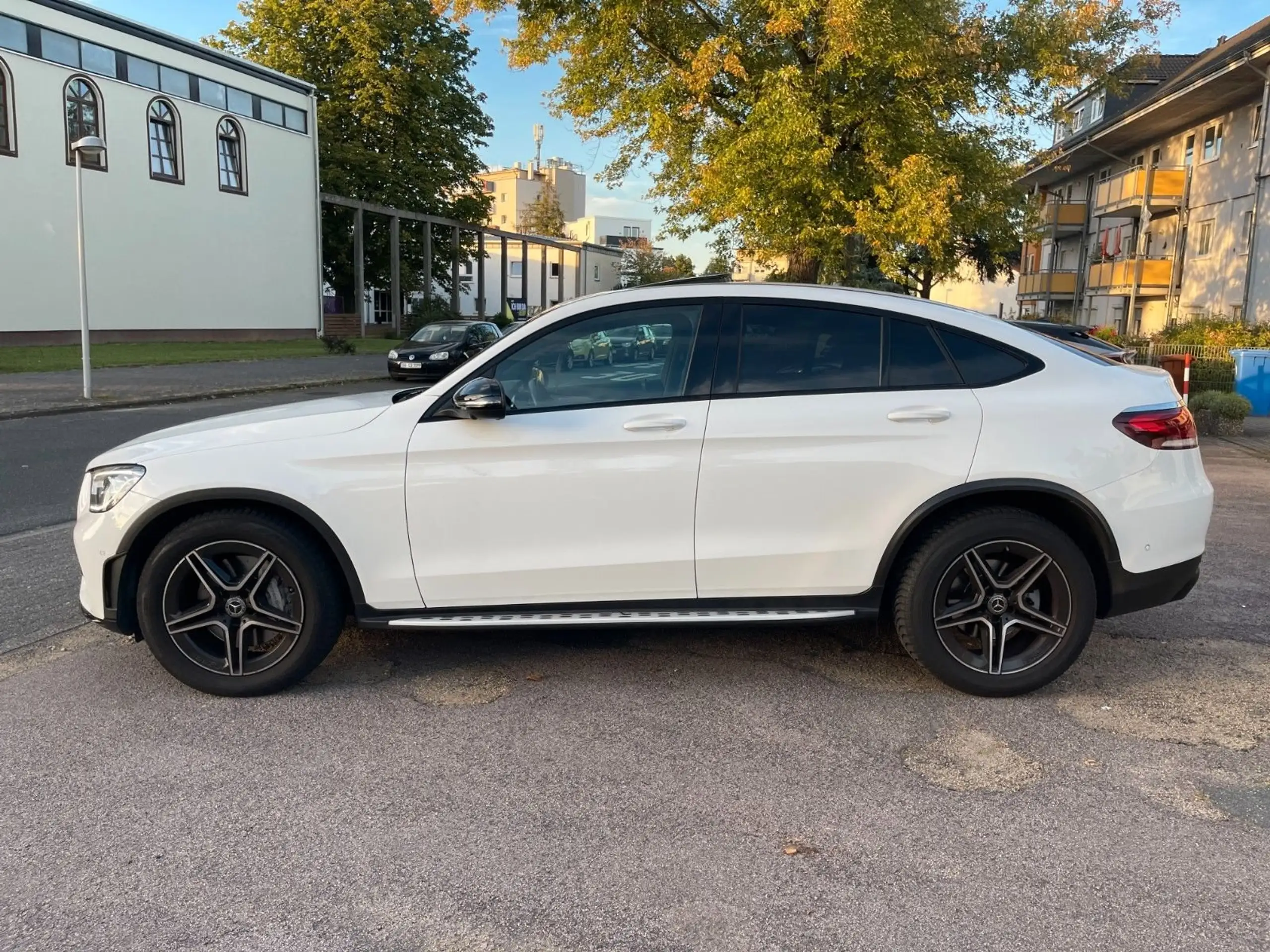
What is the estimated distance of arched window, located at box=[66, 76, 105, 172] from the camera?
2734cm

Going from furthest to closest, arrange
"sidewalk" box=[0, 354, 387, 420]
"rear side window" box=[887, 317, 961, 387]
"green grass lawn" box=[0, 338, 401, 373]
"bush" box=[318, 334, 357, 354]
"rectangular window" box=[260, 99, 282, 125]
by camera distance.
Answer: "rectangular window" box=[260, 99, 282, 125]
"bush" box=[318, 334, 357, 354]
"green grass lawn" box=[0, 338, 401, 373]
"sidewalk" box=[0, 354, 387, 420]
"rear side window" box=[887, 317, 961, 387]

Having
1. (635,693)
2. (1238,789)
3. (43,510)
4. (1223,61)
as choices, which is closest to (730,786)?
(635,693)

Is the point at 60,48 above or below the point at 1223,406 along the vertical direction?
above

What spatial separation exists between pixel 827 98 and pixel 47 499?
555 inches

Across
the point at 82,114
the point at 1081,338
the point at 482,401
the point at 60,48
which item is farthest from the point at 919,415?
the point at 82,114

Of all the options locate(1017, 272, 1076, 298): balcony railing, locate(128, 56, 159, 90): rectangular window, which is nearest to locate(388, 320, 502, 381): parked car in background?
locate(128, 56, 159, 90): rectangular window

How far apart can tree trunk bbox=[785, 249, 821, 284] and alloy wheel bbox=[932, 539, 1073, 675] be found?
14.6 metres

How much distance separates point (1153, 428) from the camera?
3.87 metres

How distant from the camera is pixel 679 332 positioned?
13.0 feet

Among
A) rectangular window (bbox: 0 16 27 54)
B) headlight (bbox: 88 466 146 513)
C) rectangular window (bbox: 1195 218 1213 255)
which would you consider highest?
rectangular window (bbox: 0 16 27 54)

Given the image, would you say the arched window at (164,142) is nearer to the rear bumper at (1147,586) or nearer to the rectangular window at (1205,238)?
the rectangular window at (1205,238)

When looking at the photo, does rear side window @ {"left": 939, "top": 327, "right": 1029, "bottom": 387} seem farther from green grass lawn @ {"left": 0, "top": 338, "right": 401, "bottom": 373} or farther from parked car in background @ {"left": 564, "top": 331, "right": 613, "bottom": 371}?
green grass lawn @ {"left": 0, "top": 338, "right": 401, "bottom": 373}

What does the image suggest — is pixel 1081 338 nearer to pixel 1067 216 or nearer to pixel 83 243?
pixel 83 243

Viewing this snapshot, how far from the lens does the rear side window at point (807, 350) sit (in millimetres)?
3902
